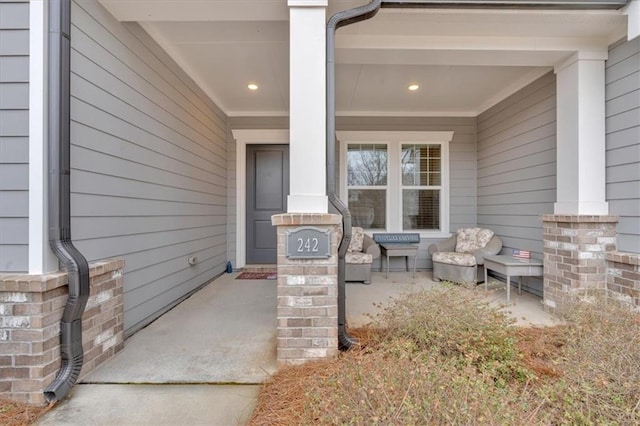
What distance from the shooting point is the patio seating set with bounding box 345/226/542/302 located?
4115mm

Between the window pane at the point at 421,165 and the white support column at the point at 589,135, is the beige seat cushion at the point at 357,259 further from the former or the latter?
the white support column at the point at 589,135

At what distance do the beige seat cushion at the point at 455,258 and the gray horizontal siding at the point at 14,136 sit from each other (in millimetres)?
4453

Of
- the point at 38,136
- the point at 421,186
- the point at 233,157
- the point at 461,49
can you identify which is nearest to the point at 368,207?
the point at 421,186

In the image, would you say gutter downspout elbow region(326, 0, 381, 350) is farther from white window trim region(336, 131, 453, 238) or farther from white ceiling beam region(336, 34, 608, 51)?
white window trim region(336, 131, 453, 238)

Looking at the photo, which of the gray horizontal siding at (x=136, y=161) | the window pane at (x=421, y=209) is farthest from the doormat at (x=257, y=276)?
the window pane at (x=421, y=209)

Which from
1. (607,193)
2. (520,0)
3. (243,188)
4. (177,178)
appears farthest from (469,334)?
(243,188)

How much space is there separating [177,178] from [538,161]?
4.46m

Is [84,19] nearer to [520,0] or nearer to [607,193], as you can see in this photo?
[520,0]

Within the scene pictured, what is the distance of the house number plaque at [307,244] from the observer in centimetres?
200

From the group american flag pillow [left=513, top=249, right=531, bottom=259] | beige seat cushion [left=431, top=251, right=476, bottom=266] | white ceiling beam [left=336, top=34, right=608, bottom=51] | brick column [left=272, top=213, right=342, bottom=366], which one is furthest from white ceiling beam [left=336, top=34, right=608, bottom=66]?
beige seat cushion [left=431, top=251, right=476, bottom=266]

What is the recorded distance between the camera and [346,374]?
156cm

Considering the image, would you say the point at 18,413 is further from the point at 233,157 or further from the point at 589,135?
the point at 589,135

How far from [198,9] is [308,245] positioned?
6.74 ft

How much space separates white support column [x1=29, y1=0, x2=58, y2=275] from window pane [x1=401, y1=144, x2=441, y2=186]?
4.67 m
